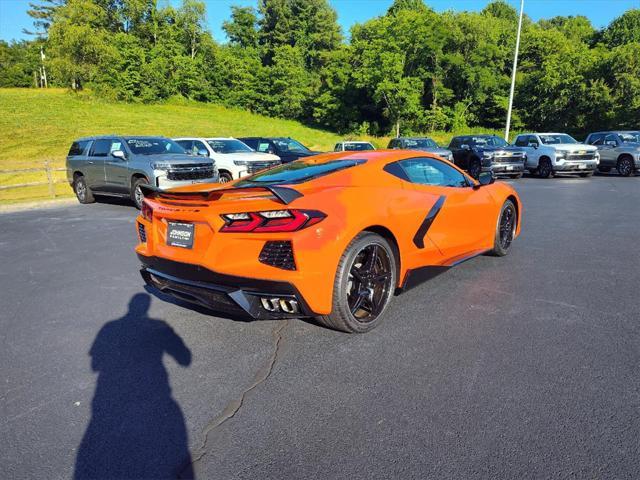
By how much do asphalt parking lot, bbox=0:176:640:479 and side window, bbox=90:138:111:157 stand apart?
752cm

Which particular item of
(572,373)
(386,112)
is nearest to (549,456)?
(572,373)

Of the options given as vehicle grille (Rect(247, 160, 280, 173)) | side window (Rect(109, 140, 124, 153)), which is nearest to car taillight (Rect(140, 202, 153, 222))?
side window (Rect(109, 140, 124, 153))

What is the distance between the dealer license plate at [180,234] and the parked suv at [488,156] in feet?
50.7

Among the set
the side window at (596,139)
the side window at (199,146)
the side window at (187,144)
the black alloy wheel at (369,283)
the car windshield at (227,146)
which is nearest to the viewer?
the black alloy wheel at (369,283)

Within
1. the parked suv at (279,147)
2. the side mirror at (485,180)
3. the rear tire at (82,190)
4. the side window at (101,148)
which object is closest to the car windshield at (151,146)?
the side window at (101,148)

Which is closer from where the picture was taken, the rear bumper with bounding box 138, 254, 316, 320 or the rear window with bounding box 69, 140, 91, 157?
the rear bumper with bounding box 138, 254, 316, 320

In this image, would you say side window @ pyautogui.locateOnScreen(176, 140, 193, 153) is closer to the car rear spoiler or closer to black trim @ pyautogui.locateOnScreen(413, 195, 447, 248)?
the car rear spoiler

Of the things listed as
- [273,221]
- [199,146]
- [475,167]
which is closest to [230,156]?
[199,146]

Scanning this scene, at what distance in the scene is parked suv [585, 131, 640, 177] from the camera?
18000mm

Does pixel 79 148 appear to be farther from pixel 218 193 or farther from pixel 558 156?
pixel 558 156

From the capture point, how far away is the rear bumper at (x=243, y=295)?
10.5ft

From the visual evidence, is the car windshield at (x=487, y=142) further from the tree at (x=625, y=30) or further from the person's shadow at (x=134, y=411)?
the tree at (x=625, y=30)

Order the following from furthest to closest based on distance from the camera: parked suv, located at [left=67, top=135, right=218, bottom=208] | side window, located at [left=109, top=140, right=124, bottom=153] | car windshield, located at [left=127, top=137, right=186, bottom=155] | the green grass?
the green grass
side window, located at [left=109, top=140, right=124, bottom=153]
car windshield, located at [left=127, top=137, right=186, bottom=155]
parked suv, located at [left=67, top=135, right=218, bottom=208]

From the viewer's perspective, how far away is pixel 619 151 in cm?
1839
